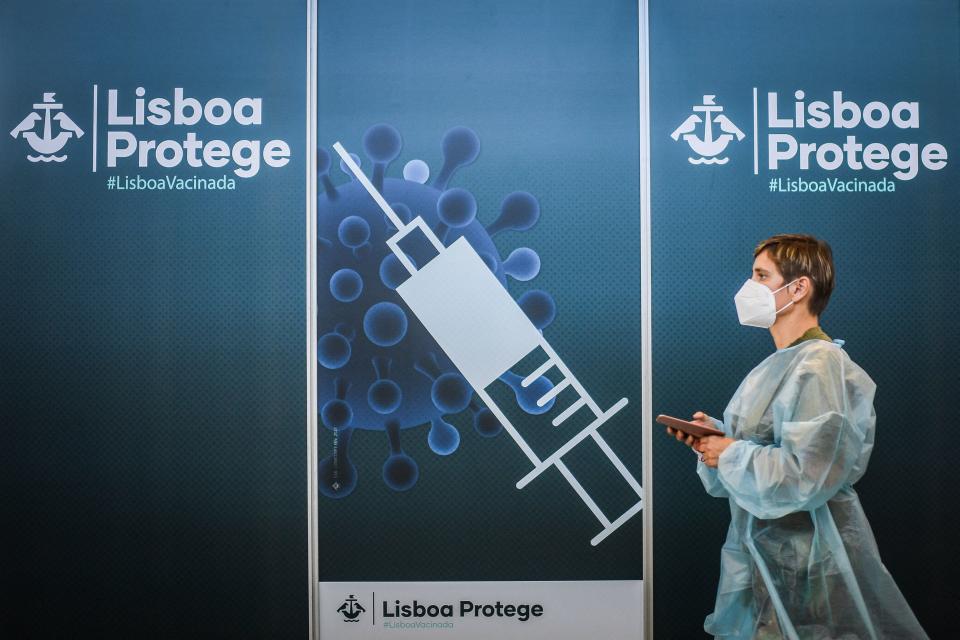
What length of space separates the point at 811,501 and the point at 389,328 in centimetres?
117

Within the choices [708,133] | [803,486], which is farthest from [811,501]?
[708,133]

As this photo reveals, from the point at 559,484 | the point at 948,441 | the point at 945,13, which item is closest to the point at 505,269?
the point at 559,484

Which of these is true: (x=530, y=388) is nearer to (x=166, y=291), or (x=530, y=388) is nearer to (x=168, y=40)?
(x=166, y=291)

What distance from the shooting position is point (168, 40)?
2.11 m

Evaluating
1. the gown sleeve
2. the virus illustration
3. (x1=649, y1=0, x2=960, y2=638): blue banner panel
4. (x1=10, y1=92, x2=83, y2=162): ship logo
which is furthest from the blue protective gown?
(x1=10, y1=92, x2=83, y2=162): ship logo

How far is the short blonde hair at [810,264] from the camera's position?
5.37 feet

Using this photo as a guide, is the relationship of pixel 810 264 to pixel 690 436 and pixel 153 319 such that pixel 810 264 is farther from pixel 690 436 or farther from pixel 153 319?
pixel 153 319

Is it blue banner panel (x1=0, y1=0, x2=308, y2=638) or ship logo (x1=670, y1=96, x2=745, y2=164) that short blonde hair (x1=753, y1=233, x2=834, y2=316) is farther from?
blue banner panel (x1=0, y1=0, x2=308, y2=638)

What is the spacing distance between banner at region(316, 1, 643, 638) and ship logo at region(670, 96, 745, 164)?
16 centimetres

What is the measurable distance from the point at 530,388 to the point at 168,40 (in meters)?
1.47

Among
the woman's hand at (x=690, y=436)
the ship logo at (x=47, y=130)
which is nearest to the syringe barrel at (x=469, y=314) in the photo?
the woman's hand at (x=690, y=436)

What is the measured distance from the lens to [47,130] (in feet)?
6.91

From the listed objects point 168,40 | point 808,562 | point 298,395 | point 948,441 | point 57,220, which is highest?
point 168,40

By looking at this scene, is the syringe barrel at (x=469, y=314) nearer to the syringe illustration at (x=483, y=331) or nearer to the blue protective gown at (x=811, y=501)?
the syringe illustration at (x=483, y=331)
